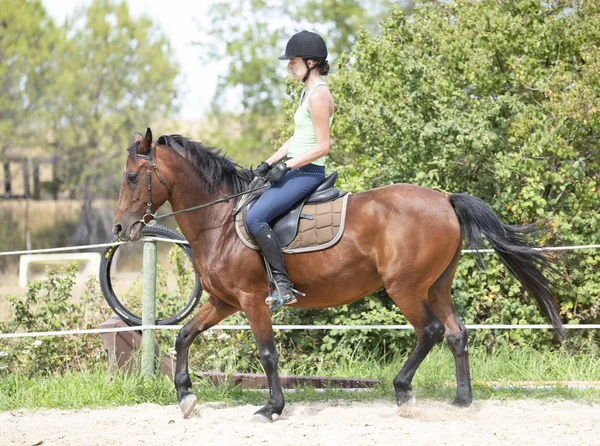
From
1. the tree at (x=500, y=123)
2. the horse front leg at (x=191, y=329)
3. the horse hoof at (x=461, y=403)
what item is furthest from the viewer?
the tree at (x=500, y=123)

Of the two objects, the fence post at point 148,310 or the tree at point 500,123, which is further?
the tree at point 500,123

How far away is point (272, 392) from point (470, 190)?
3.82 metres

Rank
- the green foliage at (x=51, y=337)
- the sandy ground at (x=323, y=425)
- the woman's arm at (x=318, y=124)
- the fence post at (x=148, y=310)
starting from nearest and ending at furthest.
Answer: the sandy ground at (x=323, y=425)
the woman's arm at (x=318, y=124)
the fence post at (x=148, y=310)
the green foliage at (x=51, y=337)

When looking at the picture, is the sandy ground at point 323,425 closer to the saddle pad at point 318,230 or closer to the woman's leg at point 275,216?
the woman's leg at point 275,216

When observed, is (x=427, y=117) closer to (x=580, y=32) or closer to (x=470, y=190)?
(x=470, y=190)

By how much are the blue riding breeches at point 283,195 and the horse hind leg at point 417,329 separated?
3.39ft

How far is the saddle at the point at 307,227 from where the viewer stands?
16.9 feet

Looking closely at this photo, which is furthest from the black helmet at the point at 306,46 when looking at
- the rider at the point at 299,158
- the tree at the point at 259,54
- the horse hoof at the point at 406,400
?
the tree at the point at 259,54

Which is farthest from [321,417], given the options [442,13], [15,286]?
[15,286]

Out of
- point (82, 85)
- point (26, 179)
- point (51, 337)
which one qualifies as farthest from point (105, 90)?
point (51, 337)

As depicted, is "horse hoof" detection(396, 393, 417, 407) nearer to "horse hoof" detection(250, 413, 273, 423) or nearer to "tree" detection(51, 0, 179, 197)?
"horse hoof" detection(250, 413, 273, 423)

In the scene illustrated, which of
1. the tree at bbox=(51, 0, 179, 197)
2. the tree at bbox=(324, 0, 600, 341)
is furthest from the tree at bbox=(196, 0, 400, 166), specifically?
the tree at bbox=(324, 0, 600, 341)

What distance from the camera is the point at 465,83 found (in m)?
8.35

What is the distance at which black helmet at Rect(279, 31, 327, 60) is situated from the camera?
5.05 meters
